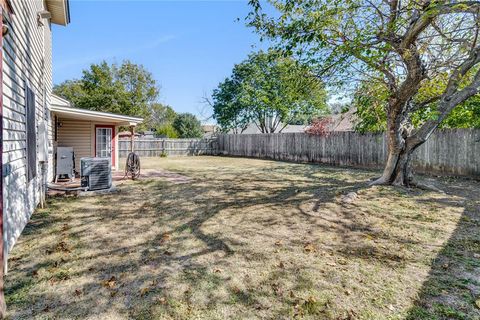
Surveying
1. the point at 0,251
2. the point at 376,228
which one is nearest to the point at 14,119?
the point at 0,251

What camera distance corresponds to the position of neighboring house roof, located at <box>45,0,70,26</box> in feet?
23.7

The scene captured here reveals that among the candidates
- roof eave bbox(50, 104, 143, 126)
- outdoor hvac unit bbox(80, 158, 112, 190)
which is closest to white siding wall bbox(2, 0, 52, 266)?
outdoor hvac unit bbox(80, 158, 112, 190)

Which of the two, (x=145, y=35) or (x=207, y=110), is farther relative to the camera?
(x=207, y=110)

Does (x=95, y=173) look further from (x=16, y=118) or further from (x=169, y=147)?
(x=169, y=147)

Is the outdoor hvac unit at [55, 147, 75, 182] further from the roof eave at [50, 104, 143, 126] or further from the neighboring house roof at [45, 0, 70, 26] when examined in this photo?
the neighboring house roof at [45, 0, 70, 26]

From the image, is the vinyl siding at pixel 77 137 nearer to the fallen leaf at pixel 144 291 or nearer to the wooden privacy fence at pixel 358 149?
the fallen leaf at pixel 144 291

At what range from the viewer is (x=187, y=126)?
102 feet

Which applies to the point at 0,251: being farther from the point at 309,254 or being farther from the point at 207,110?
the point at 207,110

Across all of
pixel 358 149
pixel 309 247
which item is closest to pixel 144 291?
pixel 309 247

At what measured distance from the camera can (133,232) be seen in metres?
3.98

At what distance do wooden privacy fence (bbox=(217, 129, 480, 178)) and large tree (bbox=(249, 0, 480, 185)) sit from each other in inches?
102

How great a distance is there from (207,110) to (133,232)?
20475 millimetres

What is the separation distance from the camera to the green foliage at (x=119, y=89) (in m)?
24.7

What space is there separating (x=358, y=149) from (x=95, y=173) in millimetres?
10326
